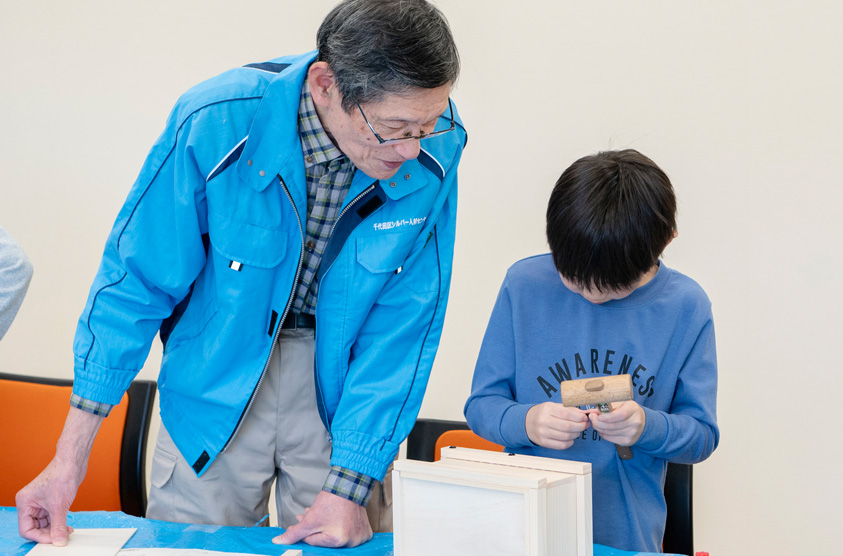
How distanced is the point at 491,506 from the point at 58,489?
2.39 ft

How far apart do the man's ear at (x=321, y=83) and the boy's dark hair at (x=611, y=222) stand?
46 cm

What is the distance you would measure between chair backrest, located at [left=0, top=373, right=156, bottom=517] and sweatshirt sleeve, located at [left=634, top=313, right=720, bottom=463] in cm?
142

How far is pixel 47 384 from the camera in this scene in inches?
86.7

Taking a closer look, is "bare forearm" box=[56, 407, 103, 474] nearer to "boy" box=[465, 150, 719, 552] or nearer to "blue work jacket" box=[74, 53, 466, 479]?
"blue work jacket" box=[74, 53, 466, 479]

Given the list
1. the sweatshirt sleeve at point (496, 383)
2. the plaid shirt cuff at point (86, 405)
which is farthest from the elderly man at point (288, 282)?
the sweatshirt sleeve at point (496, 383)

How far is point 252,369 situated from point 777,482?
5.60ft

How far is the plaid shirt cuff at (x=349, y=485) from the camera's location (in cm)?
131

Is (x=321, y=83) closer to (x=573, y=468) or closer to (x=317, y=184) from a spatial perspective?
(x=317, y=184)

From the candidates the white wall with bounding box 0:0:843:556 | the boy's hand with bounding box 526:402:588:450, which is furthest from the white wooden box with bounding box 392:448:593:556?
the white wall with bounding box 0:0:843:556

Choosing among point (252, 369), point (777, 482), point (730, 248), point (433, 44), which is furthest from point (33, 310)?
point (777, 482)

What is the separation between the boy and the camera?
4.34 feet

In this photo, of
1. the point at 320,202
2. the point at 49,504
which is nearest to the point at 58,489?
the point at 49,504

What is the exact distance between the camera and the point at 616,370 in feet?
4.81

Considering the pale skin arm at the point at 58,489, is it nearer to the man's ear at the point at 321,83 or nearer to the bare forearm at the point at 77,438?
the bare forearm at the point at 77,438
